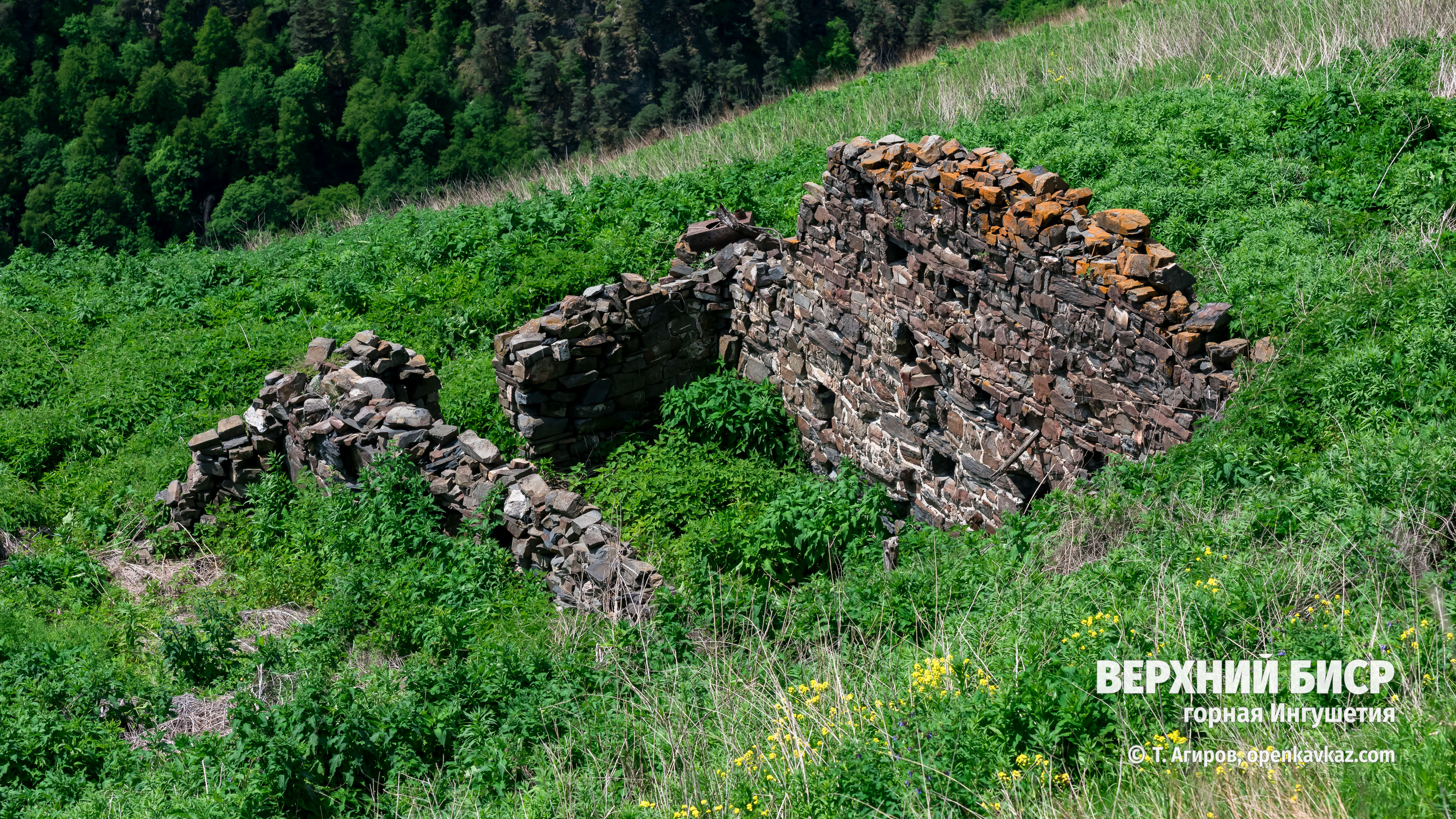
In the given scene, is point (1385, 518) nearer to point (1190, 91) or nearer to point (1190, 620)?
point (1190, 620)

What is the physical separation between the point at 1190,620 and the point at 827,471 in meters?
5.51

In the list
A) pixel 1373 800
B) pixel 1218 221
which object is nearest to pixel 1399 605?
pixel 1373 800

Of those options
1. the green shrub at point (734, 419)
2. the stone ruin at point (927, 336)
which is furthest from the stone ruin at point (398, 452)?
the green shrub at point (734, 419)

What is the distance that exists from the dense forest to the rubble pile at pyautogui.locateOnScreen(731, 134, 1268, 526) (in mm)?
21536

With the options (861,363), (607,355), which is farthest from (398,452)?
(861,363)

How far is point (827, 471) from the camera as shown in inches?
390

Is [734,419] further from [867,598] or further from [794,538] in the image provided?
[867,598]

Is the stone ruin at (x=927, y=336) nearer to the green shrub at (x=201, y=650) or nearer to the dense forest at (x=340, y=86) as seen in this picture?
the green shrub at (x=201, y=650)

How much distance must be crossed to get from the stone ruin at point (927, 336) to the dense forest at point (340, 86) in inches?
821

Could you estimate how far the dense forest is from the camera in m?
32.8

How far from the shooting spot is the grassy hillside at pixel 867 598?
4.20 m

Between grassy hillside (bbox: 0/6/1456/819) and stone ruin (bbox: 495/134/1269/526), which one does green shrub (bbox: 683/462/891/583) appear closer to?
grassy hillside (bbox: 0/6/1456/819)

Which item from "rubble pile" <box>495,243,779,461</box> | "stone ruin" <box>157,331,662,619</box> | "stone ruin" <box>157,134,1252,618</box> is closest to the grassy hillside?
"stone ruin" <box>157,331,662,619</box>

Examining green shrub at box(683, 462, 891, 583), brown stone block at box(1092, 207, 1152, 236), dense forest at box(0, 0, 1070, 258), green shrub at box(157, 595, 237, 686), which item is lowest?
green shrub at box(683, 462, 891, 583)
